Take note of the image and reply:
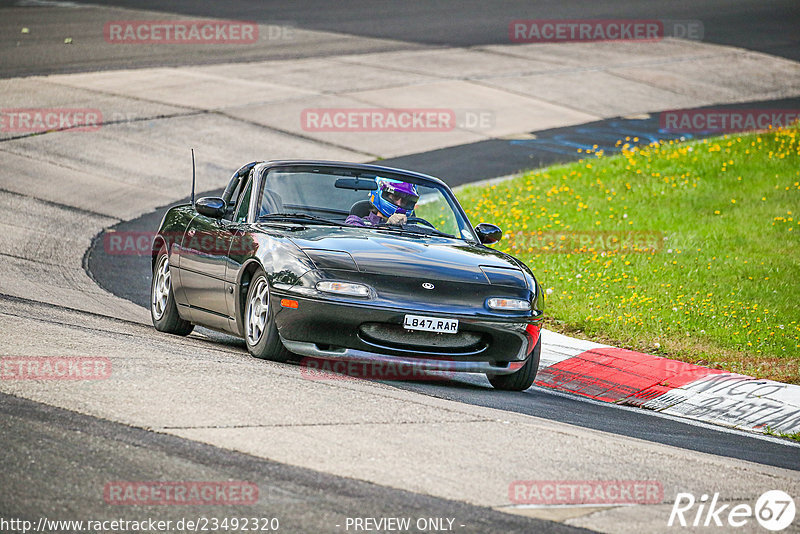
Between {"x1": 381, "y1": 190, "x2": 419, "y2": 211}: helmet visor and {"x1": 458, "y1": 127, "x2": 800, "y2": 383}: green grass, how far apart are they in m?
2.73

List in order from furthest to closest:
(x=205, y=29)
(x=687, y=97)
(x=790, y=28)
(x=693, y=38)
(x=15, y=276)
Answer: (x=790, y=28), (x=693, y=38), (x=205, y=29), (x=687, y=97), (x=15, y=276)

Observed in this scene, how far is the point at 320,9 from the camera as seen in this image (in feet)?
119

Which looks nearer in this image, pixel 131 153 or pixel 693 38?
pixel 131 153

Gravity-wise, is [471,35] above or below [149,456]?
above

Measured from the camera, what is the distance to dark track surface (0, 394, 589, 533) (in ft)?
15.5

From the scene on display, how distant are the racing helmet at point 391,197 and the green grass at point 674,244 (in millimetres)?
2755

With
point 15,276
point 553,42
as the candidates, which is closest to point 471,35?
point 553,42

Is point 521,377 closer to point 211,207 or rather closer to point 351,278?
point 351,278

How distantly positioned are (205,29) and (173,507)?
28.4 m

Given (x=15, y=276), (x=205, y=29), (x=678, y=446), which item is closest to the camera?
(x=678, y=446)

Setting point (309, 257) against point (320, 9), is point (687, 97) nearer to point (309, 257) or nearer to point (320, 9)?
point (320, 9)

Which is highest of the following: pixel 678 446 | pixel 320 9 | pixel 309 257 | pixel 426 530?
pixel 320 9

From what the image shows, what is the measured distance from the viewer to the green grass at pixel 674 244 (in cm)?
1106

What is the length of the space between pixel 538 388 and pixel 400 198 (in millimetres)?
1851
